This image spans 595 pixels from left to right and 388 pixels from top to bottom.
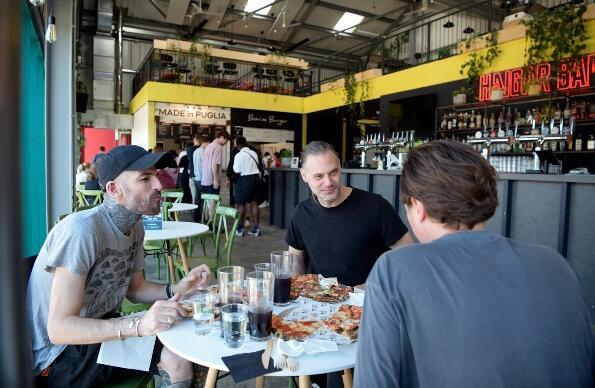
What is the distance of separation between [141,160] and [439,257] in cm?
133

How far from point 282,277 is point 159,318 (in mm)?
501

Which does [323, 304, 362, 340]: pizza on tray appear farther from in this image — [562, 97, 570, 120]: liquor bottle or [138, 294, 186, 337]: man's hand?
[562, 97, 570, 120]: liquor bottle

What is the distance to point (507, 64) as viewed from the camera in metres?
8.13

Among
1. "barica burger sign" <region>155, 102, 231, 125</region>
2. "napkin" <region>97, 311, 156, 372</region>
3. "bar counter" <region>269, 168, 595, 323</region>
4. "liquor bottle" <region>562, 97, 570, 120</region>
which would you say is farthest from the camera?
"barica burger sign" <region>155, 102, 231, 125</region>

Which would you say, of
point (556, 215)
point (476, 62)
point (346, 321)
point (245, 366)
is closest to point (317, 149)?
point (346, 321)

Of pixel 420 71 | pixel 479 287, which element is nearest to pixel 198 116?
pixel 420 71

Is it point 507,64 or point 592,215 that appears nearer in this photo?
point 592,215

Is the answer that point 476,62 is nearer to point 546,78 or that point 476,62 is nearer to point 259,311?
point 546,78

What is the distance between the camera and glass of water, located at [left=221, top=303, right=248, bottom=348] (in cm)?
138

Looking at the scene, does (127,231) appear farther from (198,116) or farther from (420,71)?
(198,116)


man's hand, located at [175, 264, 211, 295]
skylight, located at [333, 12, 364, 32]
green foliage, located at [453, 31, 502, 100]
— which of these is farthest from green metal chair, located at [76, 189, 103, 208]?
skylight, located at [333, 12, 364, 32]

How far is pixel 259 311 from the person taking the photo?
141 cm

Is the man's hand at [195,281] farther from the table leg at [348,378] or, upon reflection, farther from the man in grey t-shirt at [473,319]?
the man in grey t-shirt at [473,319]

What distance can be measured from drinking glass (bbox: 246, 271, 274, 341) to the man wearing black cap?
30cm
